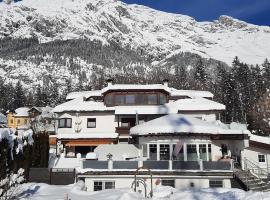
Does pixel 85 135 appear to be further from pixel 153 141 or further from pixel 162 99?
pixel 153 141

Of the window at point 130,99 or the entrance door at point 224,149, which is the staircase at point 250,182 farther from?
the window at point 130,99

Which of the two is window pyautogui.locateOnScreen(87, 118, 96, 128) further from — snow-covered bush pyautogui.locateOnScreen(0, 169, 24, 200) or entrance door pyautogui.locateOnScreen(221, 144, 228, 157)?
snow-covered bush pyautogui.locateOnScreen(0, 169, 24, 200)

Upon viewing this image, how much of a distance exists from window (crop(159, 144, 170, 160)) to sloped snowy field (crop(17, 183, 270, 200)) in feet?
14.9

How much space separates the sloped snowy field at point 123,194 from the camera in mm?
20188

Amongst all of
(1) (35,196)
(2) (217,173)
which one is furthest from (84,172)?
(2) (217,173)

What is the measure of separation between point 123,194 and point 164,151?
10097mm

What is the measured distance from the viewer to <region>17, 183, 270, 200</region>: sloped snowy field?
20.2m

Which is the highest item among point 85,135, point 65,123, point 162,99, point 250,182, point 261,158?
point 162,99

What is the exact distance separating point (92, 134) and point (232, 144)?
15.7 metres

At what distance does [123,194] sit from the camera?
67.1 ft

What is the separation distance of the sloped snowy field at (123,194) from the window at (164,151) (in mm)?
4536

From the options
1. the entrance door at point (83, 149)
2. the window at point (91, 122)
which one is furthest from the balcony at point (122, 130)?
the entrance door at point (83, 149)

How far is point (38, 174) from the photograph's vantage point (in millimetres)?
27828

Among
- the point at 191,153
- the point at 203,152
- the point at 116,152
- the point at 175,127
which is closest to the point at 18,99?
the point at 116,152
